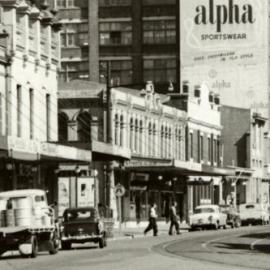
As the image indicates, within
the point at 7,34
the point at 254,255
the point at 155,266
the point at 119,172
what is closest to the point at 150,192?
the point at 119,172

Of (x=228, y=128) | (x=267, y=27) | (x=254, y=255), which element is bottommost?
(x=254, y=255)

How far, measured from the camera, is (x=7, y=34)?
184 ft

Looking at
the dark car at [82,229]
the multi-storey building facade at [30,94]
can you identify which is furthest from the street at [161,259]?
the multi-storey building facade at [30,94]

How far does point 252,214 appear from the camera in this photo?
281 feet

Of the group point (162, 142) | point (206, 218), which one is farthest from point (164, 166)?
point (162, 142)

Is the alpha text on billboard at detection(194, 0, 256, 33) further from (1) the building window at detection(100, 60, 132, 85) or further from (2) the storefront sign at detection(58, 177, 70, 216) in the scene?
(2) the storefront sign at detection(58, 177, 70, 216)

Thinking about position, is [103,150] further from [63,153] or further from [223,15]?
[223,15]

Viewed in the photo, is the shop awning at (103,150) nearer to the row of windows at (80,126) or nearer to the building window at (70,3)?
the row of windows at (80,126)

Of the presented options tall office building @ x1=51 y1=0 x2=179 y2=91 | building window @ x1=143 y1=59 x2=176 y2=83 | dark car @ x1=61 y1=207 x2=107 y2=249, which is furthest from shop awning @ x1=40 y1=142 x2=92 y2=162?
building window @ x1=143 y1=59 x2=176 y2=83

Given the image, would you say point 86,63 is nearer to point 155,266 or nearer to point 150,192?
point 150,192

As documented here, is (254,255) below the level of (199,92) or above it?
below

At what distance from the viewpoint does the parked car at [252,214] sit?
85.2m

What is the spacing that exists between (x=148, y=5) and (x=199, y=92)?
22361 millimetres

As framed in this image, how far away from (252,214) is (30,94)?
2973cm
